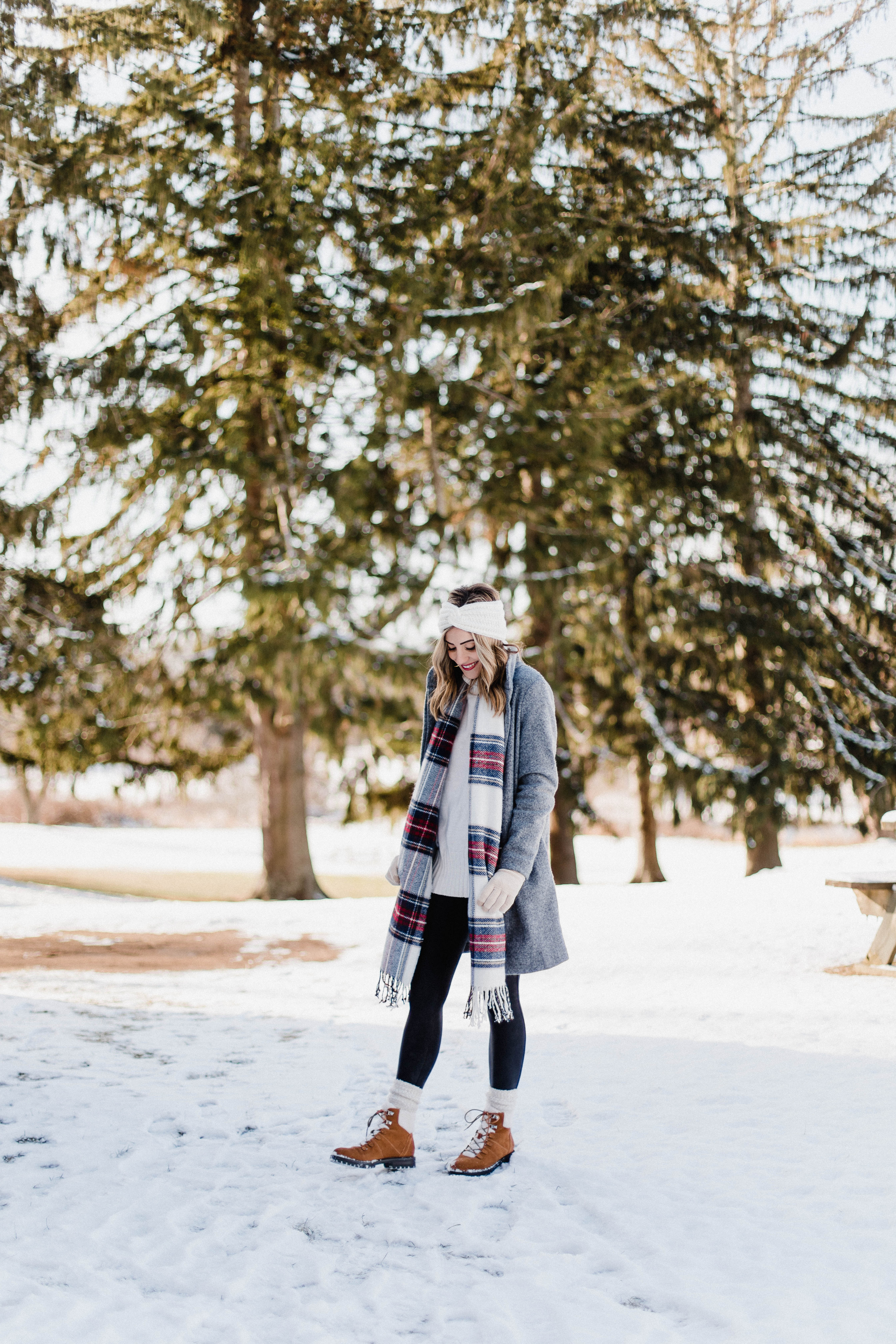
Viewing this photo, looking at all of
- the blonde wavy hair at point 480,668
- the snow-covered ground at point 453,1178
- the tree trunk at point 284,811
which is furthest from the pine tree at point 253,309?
the blonde wavy hair at point 480,668

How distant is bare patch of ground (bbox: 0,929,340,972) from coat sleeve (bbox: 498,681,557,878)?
15.1ft

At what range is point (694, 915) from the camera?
880cm

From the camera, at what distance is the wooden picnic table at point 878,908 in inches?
257

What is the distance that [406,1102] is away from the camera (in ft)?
11.3

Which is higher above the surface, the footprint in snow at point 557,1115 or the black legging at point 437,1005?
the black legging at point 437,1005

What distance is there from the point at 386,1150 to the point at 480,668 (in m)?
1.54

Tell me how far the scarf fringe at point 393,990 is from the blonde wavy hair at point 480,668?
84cm

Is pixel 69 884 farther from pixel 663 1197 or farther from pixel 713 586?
pixel 663 1197

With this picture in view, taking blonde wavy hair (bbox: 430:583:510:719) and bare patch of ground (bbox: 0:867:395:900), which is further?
bare patch of ground (bbox: 0:867:395:900)

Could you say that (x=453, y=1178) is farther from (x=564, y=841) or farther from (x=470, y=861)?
(x=564, y=841)

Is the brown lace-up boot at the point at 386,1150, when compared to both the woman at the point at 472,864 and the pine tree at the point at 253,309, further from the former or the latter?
the pine tree at the point at 253,309

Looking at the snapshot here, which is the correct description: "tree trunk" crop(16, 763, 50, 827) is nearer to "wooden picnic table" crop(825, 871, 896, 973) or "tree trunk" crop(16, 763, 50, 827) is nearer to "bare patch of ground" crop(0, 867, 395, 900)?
"bare patch of ground" crop(0, 867, 395, 900)

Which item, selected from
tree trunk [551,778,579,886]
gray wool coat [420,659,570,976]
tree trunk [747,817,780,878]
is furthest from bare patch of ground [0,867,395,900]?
gray wool coat [420,659,570,976]

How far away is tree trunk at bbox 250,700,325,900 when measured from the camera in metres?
12.8
